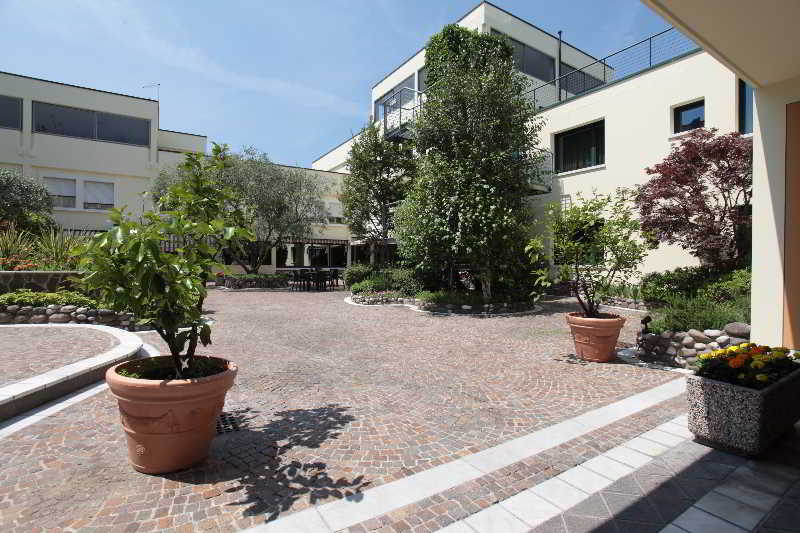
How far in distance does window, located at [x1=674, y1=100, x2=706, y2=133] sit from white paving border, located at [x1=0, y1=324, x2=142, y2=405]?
15.4 metres

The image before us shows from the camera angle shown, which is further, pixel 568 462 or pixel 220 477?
pixel 568 462

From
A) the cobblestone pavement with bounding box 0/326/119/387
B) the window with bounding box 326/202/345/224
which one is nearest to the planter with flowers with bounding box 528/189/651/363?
the cobblestone pavement with bounding box 0/326/119/387

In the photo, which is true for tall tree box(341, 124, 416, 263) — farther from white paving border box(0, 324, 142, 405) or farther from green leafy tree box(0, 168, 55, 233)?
green leafy tree box(0, 168, 55, 233)

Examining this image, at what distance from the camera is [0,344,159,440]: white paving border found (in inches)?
152

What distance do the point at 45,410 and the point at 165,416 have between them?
255 cm

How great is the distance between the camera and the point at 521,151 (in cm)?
1379

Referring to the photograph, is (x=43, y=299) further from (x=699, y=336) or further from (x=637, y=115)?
(x=637, y=115)

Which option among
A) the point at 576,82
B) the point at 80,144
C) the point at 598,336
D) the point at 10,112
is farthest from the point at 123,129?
the point at 598,336

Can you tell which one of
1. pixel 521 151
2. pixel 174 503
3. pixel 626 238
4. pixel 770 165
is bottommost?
pixel 174 503

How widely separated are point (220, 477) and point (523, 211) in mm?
11707

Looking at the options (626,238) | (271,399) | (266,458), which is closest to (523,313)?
(626,238)

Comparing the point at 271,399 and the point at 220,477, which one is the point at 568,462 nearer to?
the point at 220,477

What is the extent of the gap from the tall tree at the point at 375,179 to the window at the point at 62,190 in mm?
16385

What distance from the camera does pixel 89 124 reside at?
23.2 meters
